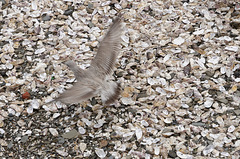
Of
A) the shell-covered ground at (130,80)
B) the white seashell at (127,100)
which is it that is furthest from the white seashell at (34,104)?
the white seashell at (127,100)

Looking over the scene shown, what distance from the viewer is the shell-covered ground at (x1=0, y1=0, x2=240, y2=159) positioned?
7.62ft

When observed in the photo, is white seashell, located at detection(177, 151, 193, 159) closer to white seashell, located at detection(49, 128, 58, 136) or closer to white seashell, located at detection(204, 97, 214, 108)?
white seashell, located at detection(204, 97, 214, 108)

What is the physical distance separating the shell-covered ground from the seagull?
221mm

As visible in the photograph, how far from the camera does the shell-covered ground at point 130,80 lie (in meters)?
2.32

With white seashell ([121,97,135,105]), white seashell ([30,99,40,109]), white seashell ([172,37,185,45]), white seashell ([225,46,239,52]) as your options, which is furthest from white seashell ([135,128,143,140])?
white seashell ([225,46,239,52])

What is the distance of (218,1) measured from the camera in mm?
3094

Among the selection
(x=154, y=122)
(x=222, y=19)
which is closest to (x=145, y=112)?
(x=154, y=122)

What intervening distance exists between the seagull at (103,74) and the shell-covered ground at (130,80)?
22 cm

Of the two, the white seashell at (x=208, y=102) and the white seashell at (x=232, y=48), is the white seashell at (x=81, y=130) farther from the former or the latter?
the white seashell at (x=232, y=48)

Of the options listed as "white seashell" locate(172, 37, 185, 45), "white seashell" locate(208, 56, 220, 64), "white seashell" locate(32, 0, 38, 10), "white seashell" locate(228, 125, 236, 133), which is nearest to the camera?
"white seashell" locate(228, 125, 236, 133)

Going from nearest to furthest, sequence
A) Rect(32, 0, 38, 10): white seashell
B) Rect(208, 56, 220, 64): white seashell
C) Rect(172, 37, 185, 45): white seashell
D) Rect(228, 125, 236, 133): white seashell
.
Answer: Rect(228, 125, 236, 133): white seashell
Rect(208, 56, 220, 64): white seashell
Rect(172, 37, 185, 45): white seashell
Rect(32, 0, 38, 10): white seashell

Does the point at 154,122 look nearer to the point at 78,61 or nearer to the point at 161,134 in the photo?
the point at 161,134

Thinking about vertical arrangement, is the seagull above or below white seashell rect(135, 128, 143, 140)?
above

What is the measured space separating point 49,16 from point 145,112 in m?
1.22
